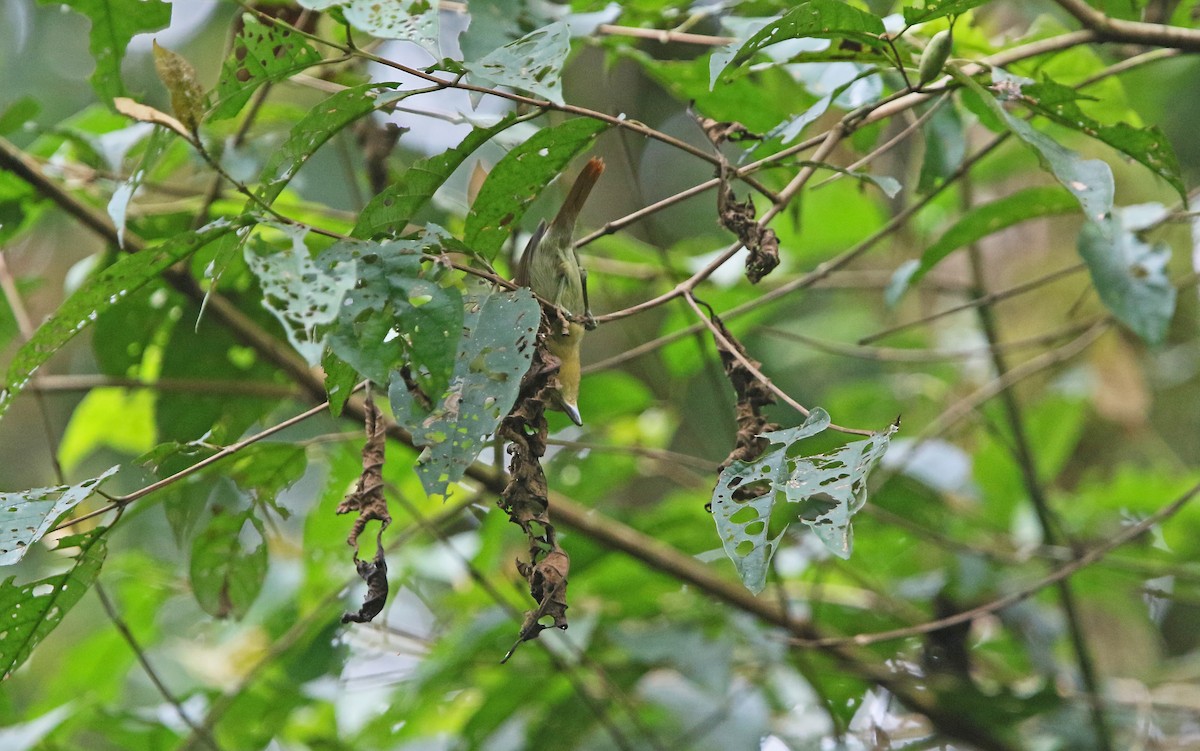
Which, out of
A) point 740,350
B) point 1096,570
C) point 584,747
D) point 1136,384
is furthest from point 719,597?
point 1136,384

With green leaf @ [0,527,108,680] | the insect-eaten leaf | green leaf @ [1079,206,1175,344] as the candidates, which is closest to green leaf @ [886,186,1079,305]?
green leaf @ [1079,206,1175,344]

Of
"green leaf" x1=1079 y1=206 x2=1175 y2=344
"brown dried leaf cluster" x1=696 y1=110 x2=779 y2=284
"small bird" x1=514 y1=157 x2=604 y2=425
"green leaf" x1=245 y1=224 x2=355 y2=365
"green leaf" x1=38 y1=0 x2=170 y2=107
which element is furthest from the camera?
"green leaf" x1=1079 y1=206 x2=1175 y2=344

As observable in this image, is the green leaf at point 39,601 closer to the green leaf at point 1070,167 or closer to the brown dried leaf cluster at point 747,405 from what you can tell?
the brown dried leaf cluster at point 747,405

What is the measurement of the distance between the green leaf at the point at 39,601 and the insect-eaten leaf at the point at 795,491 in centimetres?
75

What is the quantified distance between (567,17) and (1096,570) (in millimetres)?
1990

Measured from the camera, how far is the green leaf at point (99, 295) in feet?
4.04

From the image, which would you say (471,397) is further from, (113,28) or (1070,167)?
(113,28)

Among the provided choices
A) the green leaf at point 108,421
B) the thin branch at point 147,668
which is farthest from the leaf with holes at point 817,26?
the green leaf at point 108,421

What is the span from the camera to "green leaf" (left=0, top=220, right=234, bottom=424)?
123cm

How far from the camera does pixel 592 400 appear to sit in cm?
→ 266

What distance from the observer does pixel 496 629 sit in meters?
2.35

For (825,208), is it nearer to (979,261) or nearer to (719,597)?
(979,261)

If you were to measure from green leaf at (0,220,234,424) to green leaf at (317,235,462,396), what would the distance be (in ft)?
0.75

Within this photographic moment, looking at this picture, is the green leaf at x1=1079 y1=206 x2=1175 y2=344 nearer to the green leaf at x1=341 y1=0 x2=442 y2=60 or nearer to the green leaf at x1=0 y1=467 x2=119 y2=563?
the green leaf at x1=341 y1=0 x2=442 y2=60
